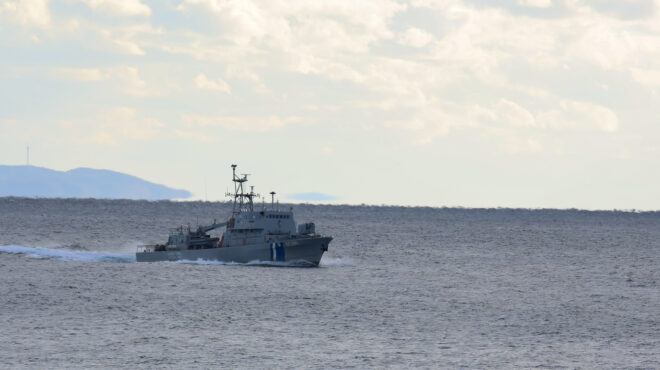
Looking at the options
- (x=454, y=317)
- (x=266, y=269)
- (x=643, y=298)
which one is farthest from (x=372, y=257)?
(x=454, y=317)

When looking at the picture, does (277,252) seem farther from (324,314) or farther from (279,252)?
(324,314)

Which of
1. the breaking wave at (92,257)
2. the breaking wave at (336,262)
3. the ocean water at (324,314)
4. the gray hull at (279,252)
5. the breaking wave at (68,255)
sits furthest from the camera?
the breaking wave at (68,255)

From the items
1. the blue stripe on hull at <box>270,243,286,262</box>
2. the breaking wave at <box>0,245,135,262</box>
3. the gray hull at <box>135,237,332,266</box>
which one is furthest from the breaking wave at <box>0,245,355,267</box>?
the blue stripe on hull at <box>270,243,286,262</box>

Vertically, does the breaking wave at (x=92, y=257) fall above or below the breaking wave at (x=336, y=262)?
above

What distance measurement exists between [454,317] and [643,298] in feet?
70.7

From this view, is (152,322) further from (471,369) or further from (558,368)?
(558,368)

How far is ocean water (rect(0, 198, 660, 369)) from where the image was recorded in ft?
140

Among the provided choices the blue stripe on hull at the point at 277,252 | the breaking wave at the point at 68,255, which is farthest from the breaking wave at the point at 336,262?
the breaking wave at the point at 68,255

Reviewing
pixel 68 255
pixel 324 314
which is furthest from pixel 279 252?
pixel 324 314

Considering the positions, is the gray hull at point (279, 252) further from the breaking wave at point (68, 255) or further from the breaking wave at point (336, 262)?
the breaking wave at point (68, 255)

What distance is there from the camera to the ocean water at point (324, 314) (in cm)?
4269

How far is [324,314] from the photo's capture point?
55.9 metres

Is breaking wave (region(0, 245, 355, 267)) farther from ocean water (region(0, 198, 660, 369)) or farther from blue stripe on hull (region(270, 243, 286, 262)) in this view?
blue stripe on hull (region(270, 243, 286, 262))

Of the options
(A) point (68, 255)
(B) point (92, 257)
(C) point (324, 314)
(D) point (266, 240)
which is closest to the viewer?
(C) point (324, 314)
